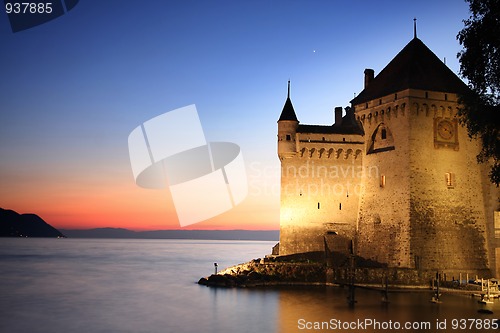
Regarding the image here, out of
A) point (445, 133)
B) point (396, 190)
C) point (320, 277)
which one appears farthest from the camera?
point (320, 277)

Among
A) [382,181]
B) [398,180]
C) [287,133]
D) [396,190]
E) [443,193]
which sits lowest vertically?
[443,193]

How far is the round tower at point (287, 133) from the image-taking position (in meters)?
34.3

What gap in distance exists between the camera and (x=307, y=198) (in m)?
34.3

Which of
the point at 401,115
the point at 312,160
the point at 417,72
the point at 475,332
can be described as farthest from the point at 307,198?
the point at 475,332

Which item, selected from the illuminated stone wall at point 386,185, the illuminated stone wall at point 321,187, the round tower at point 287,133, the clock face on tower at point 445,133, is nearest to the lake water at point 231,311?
the illuminated stone wall at point 386,185

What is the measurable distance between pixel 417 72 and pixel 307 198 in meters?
9.50

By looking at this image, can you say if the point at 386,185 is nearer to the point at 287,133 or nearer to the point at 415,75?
the point at 415,75

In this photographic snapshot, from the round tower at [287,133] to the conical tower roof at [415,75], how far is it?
414 cm

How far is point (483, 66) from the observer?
2238 cm

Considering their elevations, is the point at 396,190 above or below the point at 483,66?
below

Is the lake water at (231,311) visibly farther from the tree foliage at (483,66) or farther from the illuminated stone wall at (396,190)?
the tree foliage at (483,66)

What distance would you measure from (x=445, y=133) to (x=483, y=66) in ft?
29.0

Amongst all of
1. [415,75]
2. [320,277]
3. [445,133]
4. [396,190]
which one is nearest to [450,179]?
[445,133]

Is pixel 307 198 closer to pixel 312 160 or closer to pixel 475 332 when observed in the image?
pixel 312 160
